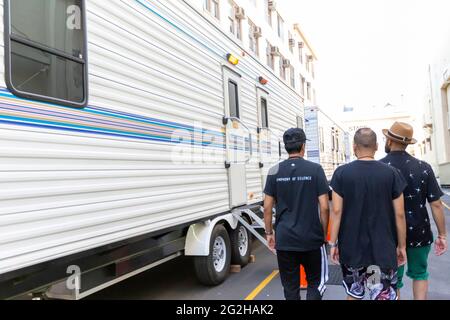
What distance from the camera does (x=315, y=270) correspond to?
3.53m

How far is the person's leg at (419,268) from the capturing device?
11.7 feet

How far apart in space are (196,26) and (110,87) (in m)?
2.06

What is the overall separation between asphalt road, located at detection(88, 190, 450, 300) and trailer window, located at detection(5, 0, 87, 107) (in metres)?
2.96

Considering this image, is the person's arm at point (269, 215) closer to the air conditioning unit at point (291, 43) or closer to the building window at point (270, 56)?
the building window at point (270, 56)

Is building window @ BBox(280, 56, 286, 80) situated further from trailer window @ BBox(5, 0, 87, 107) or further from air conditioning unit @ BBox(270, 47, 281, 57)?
trailer window @ BBox(5, 0, 87, 107)

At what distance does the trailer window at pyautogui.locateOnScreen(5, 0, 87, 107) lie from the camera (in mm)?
2762

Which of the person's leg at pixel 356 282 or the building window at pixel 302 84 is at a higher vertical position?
the building window at pixel 302 84

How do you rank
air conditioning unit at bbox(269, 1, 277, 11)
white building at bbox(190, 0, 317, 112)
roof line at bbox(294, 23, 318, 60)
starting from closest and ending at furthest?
white building at bbox(190, 0, 317, 112) → air conditioning unit at bbox(269, 1, 277, 11) → roof line at bbox(294, 23, 318, 60)

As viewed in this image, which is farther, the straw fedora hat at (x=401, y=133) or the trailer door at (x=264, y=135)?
the trailer door at (x=264, y=135)

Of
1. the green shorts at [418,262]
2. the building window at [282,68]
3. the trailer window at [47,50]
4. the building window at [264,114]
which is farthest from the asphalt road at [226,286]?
the building window at [282,68]

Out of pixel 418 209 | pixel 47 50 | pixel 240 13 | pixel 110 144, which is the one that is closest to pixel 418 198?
pixel 418 209

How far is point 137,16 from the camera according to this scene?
4.05 m

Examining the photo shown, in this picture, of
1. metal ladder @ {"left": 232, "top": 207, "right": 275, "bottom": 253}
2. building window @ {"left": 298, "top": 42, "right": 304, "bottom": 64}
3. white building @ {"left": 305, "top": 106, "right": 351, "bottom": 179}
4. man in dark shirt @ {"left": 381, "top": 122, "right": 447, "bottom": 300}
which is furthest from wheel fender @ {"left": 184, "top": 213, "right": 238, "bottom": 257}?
building window @ {"left": 298, "top": 42, "right": 304, "bottom": 64}
